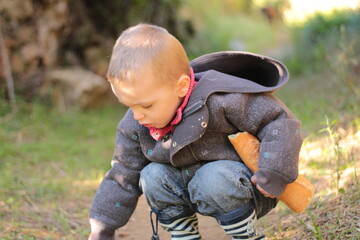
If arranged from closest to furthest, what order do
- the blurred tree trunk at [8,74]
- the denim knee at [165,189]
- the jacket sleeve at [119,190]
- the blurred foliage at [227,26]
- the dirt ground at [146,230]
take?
the denim knee at [165,189]
the jacket sleeve at [119,190]
the dirt ground at [146,230]
the blurred tree trunk at [8,74]
the blurred foliage at [227,26]

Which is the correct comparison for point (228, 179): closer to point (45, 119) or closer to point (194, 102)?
point (194, 102)

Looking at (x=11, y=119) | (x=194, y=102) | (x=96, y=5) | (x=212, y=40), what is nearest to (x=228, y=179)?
(x=194, y=102)

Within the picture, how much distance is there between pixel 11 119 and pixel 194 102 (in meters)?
3.33

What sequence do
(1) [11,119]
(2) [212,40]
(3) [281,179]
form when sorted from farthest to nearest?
(2) [212,40]
(1) [11,119]
(3) [281,179]

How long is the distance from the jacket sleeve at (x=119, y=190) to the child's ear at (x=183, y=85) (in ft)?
1.13

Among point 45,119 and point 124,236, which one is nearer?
point 124,236

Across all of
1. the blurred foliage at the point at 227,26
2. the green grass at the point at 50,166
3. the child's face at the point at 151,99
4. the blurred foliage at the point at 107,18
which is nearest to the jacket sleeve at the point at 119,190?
the child's face at the point at 151,99

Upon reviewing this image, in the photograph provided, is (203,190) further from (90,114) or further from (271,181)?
(90,114)

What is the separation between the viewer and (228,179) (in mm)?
2021

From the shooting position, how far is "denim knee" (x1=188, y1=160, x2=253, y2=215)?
202cm

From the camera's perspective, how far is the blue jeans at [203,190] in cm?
203

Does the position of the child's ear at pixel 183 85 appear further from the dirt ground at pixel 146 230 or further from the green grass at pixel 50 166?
the green grass at pixel 50 166

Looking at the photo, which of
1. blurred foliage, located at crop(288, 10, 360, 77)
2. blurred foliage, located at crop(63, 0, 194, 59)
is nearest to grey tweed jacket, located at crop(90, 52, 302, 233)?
blurred foliage, located at crop(288, 10, 360, 77)

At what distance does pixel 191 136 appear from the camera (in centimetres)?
201
